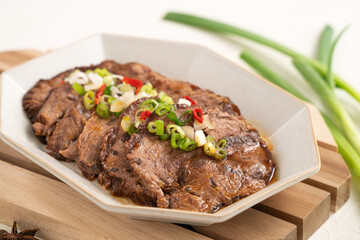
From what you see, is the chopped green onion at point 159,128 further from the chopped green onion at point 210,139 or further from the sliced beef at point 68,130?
the sliced beef at point 68,130

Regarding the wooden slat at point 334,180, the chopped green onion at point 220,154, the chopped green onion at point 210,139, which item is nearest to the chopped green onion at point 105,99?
the chopped green onion at point 210,139

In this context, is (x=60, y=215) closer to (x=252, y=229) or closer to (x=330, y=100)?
(x=252, y=229)

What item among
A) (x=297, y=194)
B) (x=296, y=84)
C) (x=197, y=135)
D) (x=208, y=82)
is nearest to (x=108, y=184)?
(x=197, y=135)

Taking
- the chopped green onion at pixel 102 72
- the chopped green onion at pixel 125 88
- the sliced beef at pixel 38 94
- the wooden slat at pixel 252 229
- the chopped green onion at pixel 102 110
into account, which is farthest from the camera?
the chopped green onion at pixel 102 72

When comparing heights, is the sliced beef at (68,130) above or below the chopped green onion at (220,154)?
below

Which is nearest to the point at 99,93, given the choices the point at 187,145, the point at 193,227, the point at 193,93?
the point at 193,93

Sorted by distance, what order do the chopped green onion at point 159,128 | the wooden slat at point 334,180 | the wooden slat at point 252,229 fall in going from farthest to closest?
the wooden slat at point 334,180, the chopped green onion at point 159,128, the wooden slat at point 252,229

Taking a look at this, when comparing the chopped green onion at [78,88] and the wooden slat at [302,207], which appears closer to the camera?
the wooden slat at [302,207]

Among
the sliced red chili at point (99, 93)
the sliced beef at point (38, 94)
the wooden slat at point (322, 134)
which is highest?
the sliced red chili at point (99, 93)
